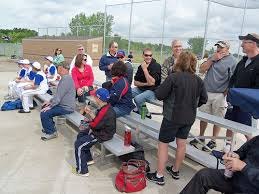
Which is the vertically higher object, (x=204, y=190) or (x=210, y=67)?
(x=210, y=67)

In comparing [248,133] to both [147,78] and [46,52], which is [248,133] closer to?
[147,78]

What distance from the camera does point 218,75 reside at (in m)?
5.22

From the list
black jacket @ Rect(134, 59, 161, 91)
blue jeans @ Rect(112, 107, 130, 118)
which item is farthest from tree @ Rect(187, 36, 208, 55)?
blue jeans @ Rect(112, 107, 130, 118)

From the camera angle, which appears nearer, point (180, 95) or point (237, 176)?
point (237, 176)

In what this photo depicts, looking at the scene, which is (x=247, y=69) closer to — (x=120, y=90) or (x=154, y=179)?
(x=120, y=90)

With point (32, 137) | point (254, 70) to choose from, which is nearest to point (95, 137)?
point (32, 137)

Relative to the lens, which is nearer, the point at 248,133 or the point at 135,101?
the point at 248,133

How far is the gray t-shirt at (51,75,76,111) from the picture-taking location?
19.5ft

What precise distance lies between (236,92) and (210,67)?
2.21 metres

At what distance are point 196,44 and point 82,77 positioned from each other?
8.68 metres

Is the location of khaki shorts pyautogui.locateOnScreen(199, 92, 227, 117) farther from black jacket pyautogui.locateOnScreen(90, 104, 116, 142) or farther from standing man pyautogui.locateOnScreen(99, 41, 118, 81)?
standing man pyautogui.locateOnScreen(99, 41, 118, 81)

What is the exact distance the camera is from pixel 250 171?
2809 mm

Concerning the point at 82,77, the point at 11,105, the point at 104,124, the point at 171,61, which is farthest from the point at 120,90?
the point at 11,105

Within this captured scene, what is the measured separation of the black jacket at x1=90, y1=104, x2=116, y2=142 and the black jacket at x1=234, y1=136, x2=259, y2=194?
2002mm
